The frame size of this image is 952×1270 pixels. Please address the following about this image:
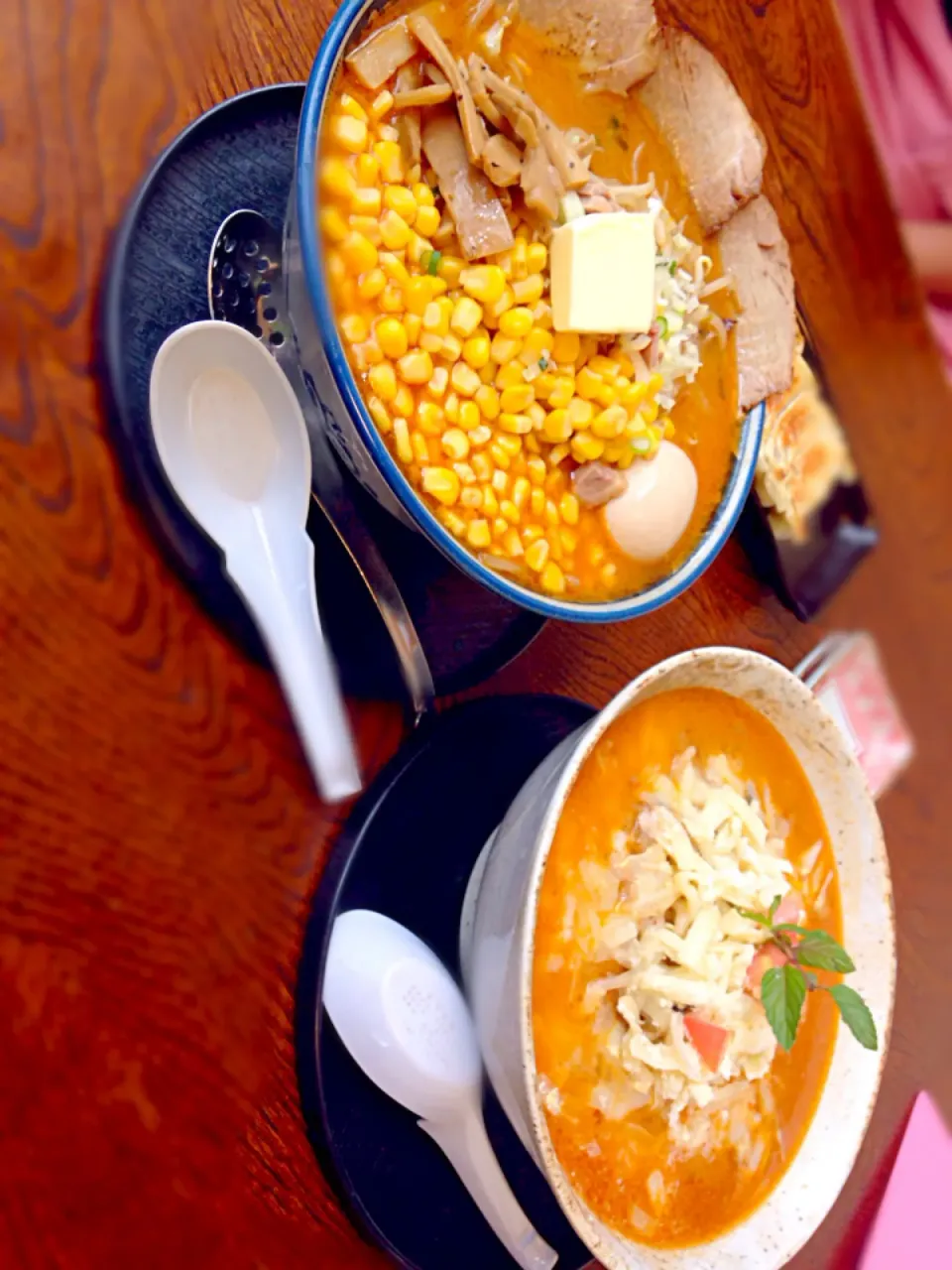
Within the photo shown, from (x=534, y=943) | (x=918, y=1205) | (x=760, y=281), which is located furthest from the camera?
(x=918, y=1205)

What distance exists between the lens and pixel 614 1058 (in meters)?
0.98

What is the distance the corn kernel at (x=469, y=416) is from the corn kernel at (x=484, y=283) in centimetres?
12

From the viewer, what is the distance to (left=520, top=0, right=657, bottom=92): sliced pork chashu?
1177mm

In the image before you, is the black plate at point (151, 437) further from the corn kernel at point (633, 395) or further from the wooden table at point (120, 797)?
the corn kernel at point (633, 395)

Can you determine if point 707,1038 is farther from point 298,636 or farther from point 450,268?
point 450,268

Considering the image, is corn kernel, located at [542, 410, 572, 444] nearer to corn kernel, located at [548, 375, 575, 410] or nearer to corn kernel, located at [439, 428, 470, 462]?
corn kernel, located at [548, 375, 575, 410]

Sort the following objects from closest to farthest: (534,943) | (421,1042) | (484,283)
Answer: (534,943) → (421,1042) → (484,283)

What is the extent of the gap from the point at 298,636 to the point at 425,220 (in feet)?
1.54

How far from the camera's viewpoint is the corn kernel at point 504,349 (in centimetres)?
112

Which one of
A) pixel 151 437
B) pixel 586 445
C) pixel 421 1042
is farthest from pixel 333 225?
pixel 421 1042

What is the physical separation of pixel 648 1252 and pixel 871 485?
1.29 metres

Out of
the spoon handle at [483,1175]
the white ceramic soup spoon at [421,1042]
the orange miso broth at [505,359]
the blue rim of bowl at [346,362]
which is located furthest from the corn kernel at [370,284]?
the spoon handle at [483,1175]

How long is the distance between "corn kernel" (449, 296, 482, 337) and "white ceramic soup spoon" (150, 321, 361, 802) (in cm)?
20

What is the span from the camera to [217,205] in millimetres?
1030
